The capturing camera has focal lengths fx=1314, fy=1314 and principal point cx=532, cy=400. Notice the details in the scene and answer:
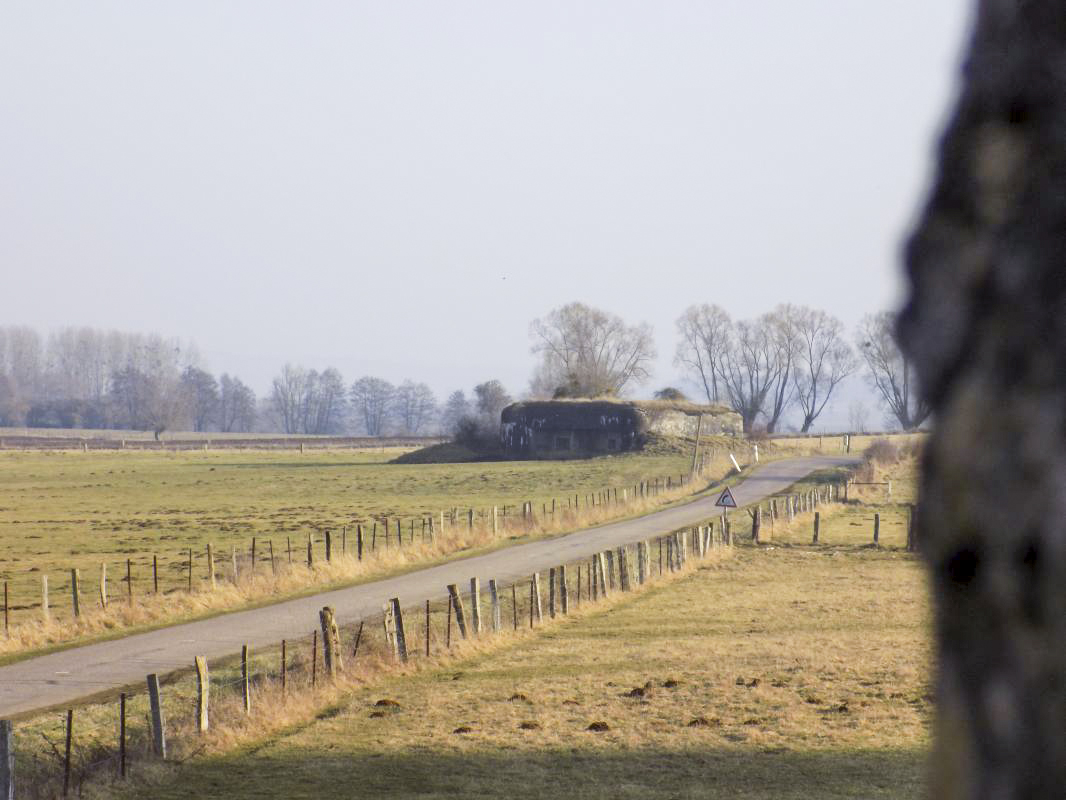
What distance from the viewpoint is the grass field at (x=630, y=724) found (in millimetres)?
14031

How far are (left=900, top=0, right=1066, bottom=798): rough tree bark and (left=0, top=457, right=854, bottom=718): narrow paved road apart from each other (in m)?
18.6

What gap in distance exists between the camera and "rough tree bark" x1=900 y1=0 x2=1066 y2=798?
39.2 inches

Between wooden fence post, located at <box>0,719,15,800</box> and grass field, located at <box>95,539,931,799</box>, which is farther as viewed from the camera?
grass field, located at <box>95,539,931,799</box>

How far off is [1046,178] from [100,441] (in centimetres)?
15096

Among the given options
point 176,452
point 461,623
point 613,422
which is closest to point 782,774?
point 461,623

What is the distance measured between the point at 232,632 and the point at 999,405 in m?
25.2

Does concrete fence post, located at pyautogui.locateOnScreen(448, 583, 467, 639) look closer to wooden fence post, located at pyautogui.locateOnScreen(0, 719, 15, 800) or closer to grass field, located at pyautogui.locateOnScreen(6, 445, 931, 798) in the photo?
grass field, located at pyautogui.locateOnScreen(6, 445, 931, 798)

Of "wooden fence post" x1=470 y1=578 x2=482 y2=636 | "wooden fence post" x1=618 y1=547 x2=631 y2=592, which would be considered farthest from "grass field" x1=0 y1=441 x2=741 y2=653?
"wooden fence post" x1=470 y1=578 x2=482 y2=636

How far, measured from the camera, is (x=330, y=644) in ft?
64.2

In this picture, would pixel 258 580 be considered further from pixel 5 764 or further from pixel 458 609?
pixel 5 764

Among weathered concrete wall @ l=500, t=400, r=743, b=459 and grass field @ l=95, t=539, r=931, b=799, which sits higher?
weathered concrete wall @ l=500, t=400, r=743, b=459

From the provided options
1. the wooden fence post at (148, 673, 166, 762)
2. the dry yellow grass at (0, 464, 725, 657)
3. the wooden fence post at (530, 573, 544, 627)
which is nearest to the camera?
the wooden fence post at (148, 673, 166, 762)

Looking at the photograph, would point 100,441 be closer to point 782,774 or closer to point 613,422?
point 613,422

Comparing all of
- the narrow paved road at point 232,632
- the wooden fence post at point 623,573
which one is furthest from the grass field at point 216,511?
the wooden fence post at point 623,573
